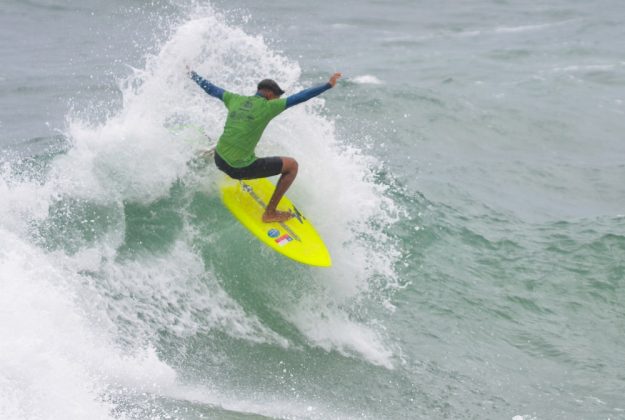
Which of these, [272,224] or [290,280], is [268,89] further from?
[290,280]

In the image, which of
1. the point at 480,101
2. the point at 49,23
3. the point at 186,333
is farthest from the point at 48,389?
the point at 49,23

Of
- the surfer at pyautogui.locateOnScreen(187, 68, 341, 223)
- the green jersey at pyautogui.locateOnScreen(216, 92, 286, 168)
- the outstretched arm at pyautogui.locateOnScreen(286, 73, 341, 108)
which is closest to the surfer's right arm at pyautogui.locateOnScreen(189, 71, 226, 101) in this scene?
the surfer at pyautogui.locateOnScreen(187, 68, 341, 223)

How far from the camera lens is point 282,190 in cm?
899

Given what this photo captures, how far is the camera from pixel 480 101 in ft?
65.2

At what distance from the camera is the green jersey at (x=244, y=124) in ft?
27.8

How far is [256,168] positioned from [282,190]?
1.36 feet

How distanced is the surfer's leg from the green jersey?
0.39m

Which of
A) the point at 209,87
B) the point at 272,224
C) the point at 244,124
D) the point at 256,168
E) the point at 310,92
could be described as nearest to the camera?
the point at 310,92

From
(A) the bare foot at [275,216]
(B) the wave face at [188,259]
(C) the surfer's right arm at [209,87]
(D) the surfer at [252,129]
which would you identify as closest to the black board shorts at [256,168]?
(D) the surfer at [252,129]

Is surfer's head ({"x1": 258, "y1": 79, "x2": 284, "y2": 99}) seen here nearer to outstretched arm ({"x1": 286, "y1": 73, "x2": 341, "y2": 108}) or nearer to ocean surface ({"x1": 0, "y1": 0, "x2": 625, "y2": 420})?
outstretched arm ({"x1": 286, "y1": 73, "x2": 341, "y2": 108})

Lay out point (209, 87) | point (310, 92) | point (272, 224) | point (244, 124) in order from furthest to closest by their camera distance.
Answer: point (272, 224) < point (209, 87) < point (244, 124) < point (310, 92)

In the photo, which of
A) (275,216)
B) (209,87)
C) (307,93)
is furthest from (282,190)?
(209,87)

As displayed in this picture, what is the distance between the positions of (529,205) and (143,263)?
7.30 metres

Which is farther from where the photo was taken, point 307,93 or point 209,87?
point 209,87
